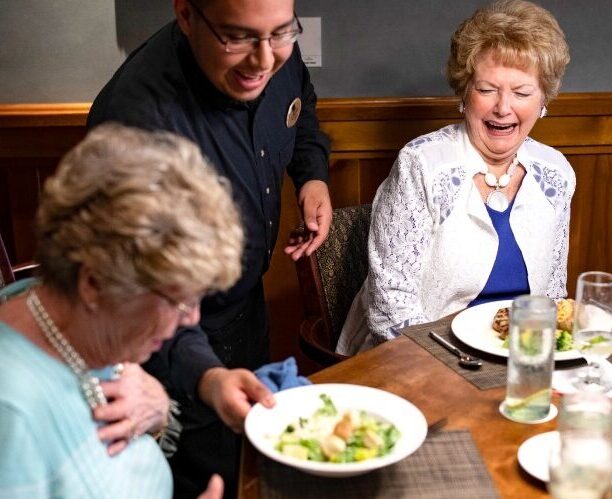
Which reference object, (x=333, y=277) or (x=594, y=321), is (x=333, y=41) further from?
(x=594, y=321)

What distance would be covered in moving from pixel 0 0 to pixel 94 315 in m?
2.06

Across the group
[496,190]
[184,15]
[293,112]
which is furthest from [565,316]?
[184,15]

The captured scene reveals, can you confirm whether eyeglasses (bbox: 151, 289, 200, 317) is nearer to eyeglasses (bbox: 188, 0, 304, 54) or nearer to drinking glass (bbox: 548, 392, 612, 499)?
drinking glass (bbox: 548, 392, 612, 499)

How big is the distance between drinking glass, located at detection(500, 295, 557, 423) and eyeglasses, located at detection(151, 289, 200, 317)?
0.60 meters

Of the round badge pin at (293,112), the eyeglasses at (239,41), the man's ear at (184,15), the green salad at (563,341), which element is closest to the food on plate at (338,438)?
the green salad at (563,341)

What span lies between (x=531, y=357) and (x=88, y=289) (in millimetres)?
778

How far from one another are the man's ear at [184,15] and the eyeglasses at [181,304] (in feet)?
2.55

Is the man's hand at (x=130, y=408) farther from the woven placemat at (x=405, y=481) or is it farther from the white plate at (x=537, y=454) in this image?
the white plate at (x=537, y=454)

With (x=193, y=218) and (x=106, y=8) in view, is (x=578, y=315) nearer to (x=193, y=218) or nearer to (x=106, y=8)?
(x=193, y=218)

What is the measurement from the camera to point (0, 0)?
9.30ft

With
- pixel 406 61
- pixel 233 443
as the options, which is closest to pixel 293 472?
pixel 233 443

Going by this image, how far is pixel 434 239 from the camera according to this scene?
2.30 metres

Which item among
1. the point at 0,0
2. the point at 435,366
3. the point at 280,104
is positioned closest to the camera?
the point at 435,366

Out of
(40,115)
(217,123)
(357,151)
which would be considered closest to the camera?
(217,123)
